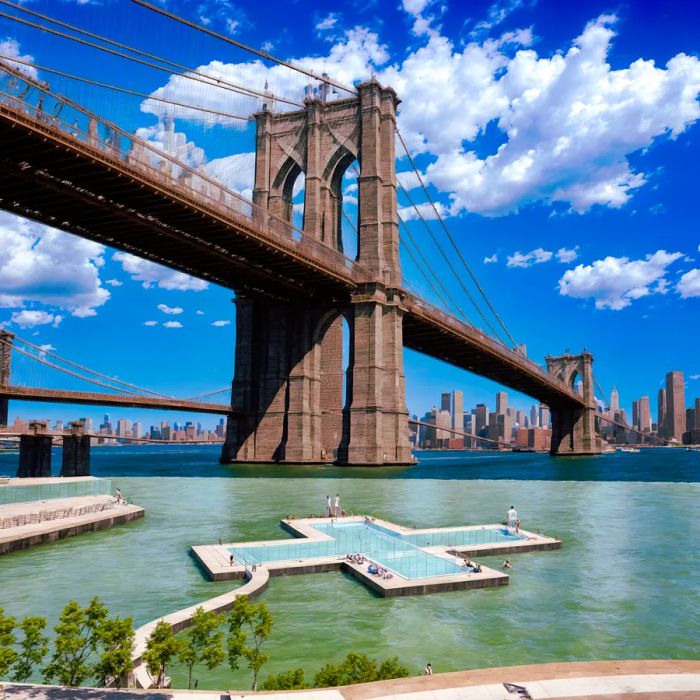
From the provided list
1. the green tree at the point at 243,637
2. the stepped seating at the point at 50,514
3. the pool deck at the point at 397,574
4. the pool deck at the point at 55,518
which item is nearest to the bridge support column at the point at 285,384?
the pool deck at the point at 55,518

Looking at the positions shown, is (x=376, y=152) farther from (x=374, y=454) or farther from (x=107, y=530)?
(x=107, y=530)

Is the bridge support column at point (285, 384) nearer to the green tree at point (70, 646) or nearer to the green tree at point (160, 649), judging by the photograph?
the green tree at point (70, 646)

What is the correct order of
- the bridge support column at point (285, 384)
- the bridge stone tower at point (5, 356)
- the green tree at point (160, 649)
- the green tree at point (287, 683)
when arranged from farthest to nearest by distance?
the bridge support column at point (285, 384), the bridge stone tower at point (5, 356), the green tree at point (287, 683), the green tree at point (160, 649)

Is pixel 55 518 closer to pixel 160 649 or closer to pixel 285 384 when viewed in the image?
pixel 160 649

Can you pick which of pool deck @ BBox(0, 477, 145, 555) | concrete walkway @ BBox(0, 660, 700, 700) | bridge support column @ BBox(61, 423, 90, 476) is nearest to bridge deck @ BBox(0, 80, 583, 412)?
bridge support column @ BBox(61, 423, 90, 476)

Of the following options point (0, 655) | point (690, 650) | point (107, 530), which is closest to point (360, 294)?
point (107, 530)
